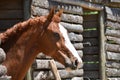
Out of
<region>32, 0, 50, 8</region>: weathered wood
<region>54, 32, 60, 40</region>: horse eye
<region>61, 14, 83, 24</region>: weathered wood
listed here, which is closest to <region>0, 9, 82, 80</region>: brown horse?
<region>54, 32, 60, 40</region>: horse eye

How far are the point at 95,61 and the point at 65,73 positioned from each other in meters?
1.65

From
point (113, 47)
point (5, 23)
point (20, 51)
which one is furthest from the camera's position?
point (113, 47)

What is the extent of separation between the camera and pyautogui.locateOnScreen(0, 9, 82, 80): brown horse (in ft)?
17.0

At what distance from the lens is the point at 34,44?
5.37m

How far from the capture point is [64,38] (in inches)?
213

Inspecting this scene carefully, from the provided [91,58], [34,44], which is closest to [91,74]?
[91,58]

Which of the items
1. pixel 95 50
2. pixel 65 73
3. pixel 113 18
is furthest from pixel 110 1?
pixel 65 73

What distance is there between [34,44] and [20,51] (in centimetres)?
24

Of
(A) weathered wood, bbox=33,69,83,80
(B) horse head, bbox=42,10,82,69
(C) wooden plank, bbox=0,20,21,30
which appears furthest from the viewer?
(A) weathered wood, bbox=33,69,83,80

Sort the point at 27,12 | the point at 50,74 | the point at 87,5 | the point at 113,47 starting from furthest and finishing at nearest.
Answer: the point at 113,47 → the point at 87,5 → the point at 50,74 → the point at 27,12

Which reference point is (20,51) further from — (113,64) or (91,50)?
(113,64)

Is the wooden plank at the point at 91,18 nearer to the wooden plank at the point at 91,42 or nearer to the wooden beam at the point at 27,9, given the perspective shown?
the wooden plank at the point at 91,42

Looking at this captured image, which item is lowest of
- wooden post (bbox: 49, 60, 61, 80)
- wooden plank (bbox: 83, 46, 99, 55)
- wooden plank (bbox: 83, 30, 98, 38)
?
wooden plank (bbox: 83, 46, 99, 55)

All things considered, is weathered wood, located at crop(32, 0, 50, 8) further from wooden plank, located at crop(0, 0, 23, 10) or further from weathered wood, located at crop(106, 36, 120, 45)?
weathered wood, located at crop(106, 36, 120, 45)
